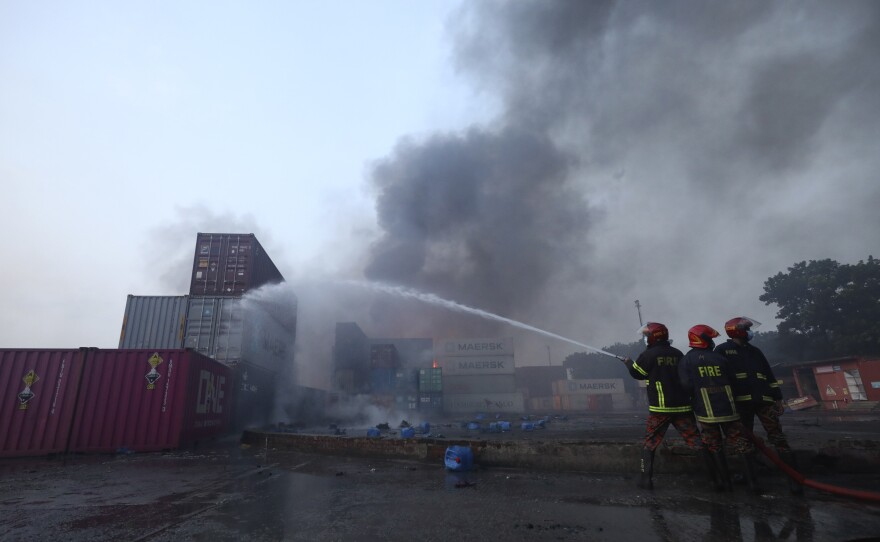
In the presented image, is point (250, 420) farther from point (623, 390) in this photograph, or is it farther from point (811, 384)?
point (623, 390)

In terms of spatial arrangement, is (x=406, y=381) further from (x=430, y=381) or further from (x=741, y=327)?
(x=741, y=327)

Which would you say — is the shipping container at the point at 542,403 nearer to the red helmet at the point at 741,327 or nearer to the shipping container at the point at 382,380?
the shipping container at the point at 382,380

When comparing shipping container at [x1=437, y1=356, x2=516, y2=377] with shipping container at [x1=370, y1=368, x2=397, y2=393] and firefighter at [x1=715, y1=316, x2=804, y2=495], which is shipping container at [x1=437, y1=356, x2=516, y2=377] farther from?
firefighter at [x1=715, y1=316, x2=804, y2=495]

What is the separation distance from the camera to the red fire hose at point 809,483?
3859mm

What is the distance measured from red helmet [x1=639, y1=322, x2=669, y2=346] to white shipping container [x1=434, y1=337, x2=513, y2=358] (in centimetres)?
4880

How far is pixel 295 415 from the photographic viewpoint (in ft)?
83.5

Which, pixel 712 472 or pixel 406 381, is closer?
pixel 712 472

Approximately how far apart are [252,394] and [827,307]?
48288 mm

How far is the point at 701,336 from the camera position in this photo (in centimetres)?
504

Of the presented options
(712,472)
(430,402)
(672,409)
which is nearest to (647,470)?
(712,472)

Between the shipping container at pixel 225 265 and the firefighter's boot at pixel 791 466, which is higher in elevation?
the shipping container at pixel 225 265

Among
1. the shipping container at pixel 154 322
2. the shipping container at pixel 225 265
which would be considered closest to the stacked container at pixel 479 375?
the shipping container at pixel 225 265

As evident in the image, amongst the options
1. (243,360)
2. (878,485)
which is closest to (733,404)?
(878,485)

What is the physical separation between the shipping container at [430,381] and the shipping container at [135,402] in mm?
27781
